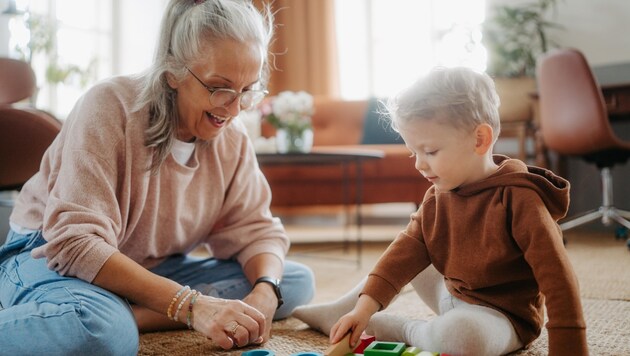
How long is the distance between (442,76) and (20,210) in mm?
881

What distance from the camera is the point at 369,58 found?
5062mm

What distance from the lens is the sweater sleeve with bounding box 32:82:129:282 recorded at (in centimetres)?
104

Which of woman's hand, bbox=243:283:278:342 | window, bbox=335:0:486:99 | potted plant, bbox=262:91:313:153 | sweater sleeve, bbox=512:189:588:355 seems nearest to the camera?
sweater sleeve, bbox=512:189:588:355

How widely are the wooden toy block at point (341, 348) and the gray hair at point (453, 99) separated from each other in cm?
36

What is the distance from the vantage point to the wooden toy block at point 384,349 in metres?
0.90

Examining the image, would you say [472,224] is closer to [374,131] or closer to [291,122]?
[291,122]

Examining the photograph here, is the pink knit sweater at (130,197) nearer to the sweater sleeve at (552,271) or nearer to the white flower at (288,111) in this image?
the sweater sleeve at (552,271)

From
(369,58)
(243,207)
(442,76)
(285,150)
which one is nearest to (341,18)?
(369,58)

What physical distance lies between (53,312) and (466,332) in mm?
631

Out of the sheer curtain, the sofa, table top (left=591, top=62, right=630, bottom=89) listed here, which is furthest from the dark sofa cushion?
table top (left=591, top=62, right=630, bottom=89)

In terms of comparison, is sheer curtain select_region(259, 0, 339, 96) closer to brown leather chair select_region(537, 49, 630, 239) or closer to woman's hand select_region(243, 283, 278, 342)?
brown leather chair select_region(537, 49, 630, 239)

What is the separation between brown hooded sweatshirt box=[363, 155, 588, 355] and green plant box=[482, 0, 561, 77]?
2896 millimetres

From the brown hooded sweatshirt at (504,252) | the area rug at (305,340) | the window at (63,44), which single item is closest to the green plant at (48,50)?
the window at (63,44)

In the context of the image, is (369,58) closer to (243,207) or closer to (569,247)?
(569,247)
